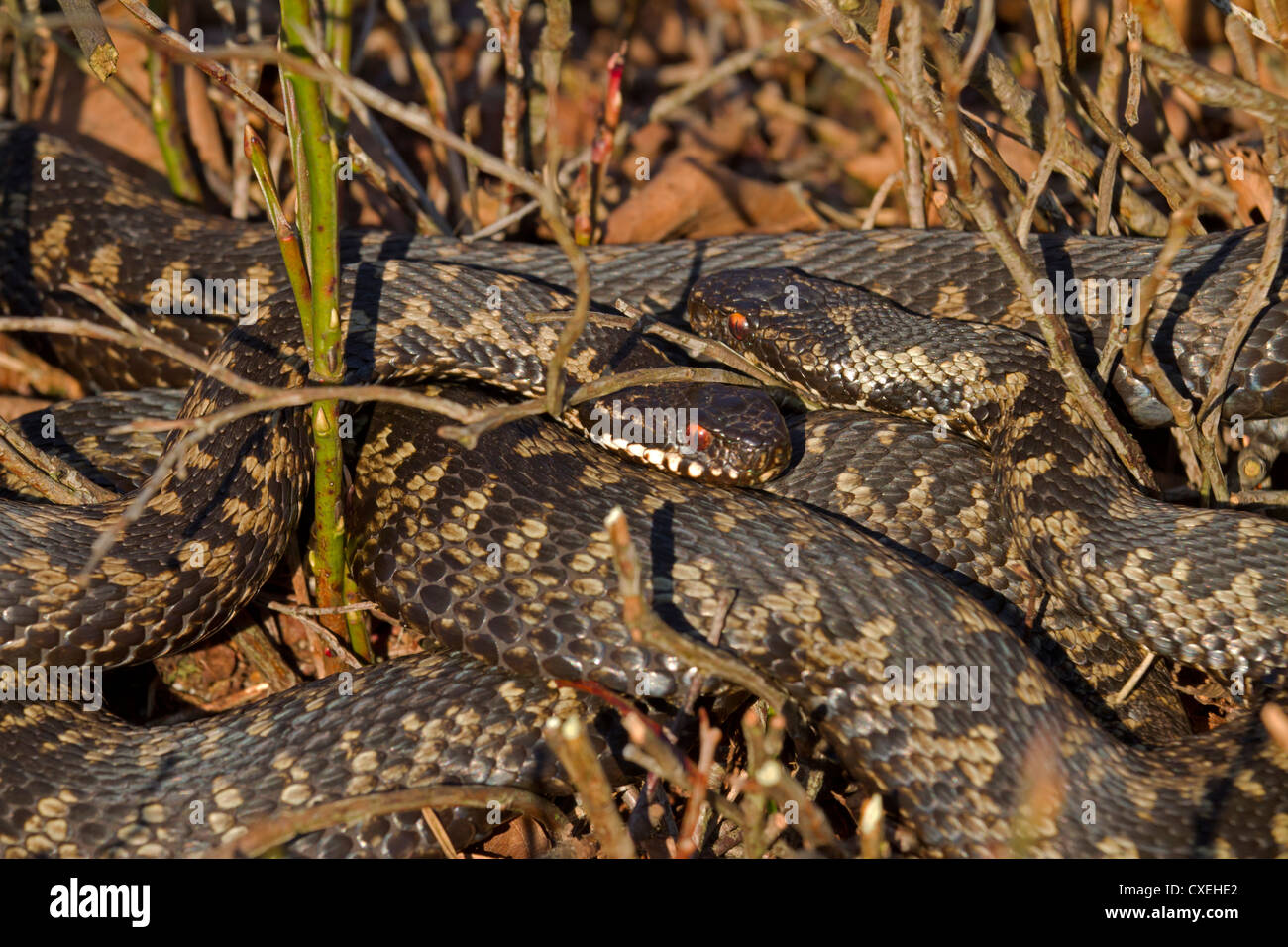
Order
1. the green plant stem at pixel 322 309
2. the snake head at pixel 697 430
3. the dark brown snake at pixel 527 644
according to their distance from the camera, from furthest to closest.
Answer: the snake head at pixel 697 430, the dark brown snake at pixel 527 644, the green plant stem at pixel 322 309

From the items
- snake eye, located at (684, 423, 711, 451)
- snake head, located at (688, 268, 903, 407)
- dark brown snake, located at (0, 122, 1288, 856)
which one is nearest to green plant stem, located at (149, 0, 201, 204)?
dark brown snake, located at (0, 122, 1288, 856)

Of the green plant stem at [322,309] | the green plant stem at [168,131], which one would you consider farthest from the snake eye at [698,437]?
the green plant stem at [168,131]

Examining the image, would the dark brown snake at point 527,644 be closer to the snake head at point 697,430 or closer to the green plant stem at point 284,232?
the snake head at point 697,430

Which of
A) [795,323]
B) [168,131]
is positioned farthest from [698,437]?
[168,131]

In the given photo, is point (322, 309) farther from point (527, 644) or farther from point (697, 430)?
point (697, 430)

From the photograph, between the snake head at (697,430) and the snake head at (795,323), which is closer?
the snake head at (697,430)
